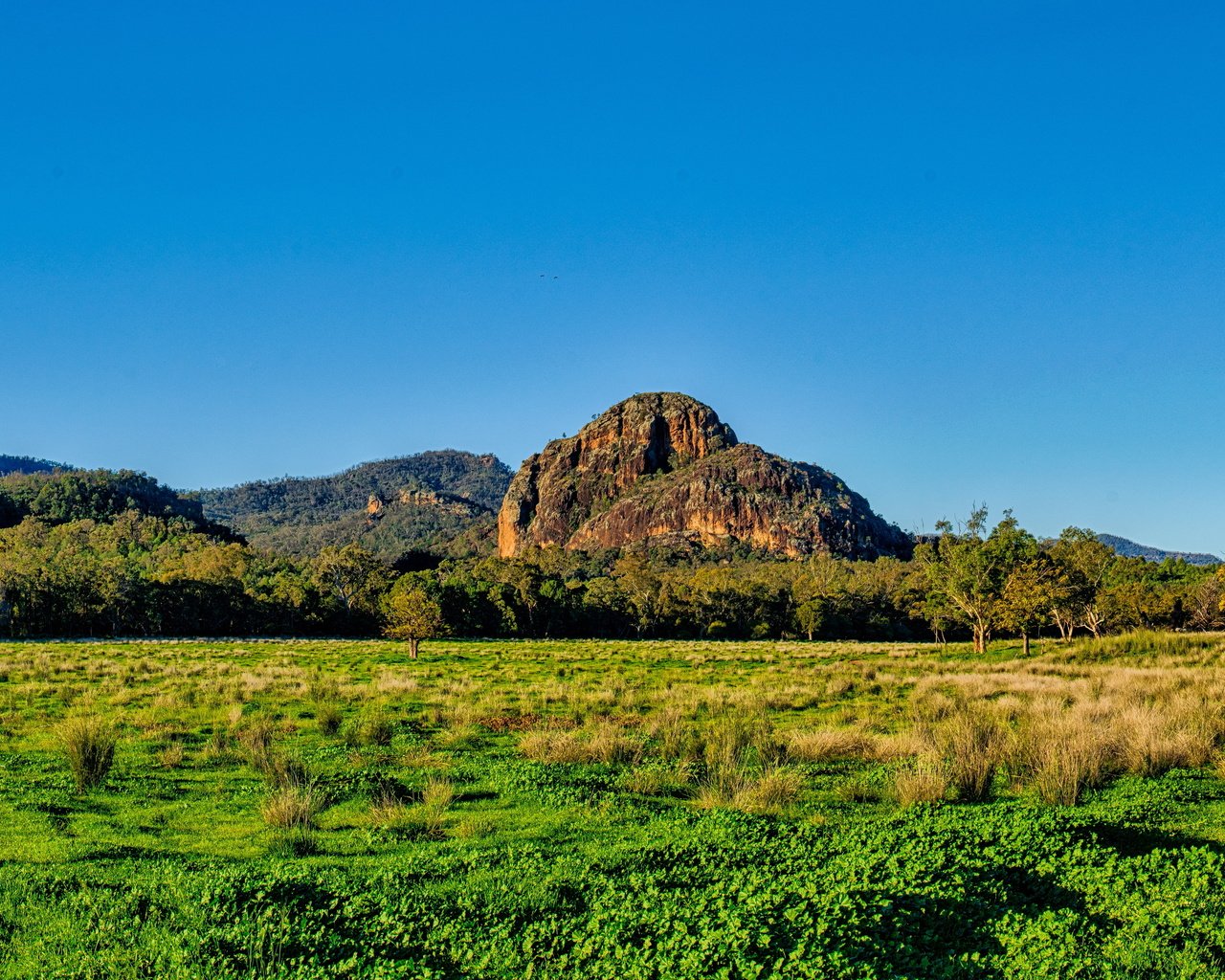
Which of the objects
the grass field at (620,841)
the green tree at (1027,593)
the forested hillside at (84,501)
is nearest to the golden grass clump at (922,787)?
the grass field at (620,841)

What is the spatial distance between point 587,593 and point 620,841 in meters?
90.4

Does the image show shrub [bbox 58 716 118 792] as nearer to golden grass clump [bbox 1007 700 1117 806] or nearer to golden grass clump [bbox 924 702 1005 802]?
golden grass clump [bbox 924 702 1005 802]

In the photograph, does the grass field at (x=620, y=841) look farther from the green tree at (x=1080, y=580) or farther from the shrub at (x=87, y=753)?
the green tree at (x=1080, y=580)

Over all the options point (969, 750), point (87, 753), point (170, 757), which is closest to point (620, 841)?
point (969, 750)

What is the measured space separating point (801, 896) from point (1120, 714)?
11682mm

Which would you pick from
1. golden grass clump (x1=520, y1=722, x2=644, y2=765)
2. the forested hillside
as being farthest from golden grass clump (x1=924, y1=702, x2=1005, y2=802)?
the forested hillside

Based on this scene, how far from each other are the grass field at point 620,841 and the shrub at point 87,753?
51 millimetres

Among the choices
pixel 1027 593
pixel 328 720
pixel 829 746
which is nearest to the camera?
pixel 829 746

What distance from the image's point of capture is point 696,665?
39.5 meters

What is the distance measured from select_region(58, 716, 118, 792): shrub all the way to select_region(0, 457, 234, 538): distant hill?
508 feet

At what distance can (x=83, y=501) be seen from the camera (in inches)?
6358

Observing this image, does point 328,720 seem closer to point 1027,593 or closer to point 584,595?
point 1027,593

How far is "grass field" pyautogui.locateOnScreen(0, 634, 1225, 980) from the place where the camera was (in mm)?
5930

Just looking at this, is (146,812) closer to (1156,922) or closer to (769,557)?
(1156,922)
